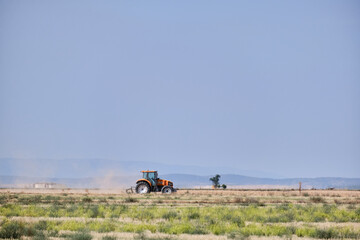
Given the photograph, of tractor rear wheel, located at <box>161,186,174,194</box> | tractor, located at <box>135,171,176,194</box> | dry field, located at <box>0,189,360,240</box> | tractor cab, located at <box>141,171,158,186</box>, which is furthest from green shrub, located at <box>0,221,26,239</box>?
tractor cab, located at <box>141,171,158,186</box>

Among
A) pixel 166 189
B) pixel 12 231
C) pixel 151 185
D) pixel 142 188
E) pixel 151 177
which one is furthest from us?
pixel 151 177

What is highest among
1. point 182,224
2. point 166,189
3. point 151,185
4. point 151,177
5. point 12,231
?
point 151,177

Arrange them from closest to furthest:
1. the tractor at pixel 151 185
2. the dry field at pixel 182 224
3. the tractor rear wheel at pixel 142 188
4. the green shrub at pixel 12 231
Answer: the green shrub at pixel 12 231 < the dry field at pixel 182 224 < the tractor rear wheel at pixel 142 188 < the tractor at pixel 151 185

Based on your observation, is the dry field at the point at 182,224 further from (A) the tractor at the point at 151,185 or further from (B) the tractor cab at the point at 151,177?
(B) the tractor cab at the point at 151,177

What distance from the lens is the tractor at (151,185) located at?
55.0 meters

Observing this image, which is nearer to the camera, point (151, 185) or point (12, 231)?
point (12, 231)

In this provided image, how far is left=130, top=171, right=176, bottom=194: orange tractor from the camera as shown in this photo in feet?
180

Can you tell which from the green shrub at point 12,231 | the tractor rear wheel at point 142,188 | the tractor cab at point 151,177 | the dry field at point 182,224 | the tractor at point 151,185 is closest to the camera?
the green shrub at point 12,231

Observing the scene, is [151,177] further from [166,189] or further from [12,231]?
[12,231]

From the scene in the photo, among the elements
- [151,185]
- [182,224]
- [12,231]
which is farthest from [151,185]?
[12,231]

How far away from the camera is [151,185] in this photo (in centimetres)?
5556

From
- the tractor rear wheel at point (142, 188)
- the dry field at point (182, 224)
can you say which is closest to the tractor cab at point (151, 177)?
the tractor rear wheel at point (142, 188)

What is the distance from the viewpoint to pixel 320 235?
807 inches

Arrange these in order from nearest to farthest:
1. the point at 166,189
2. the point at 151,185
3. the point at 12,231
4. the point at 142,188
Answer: the point at 12,231, the point at 142,188, the point at 166,189, the point at 151,185
